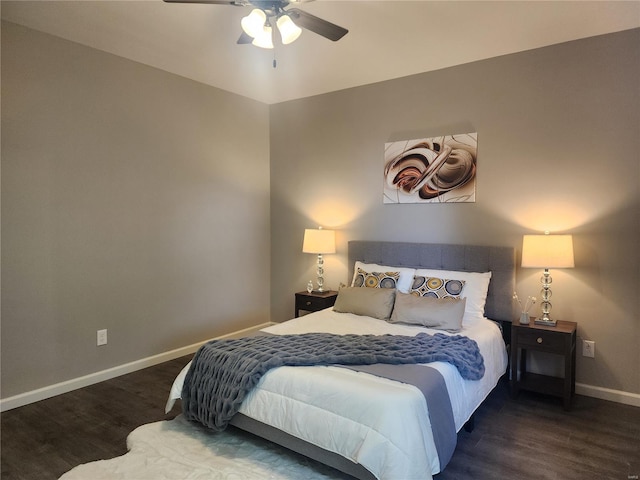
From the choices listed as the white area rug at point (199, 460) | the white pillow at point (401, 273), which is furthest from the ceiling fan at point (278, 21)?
the white area rug at point (199, 460)

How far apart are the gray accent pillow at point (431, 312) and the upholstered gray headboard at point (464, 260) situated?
18.0 inches

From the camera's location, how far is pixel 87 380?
342cm

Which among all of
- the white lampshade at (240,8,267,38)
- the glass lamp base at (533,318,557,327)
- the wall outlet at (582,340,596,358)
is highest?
the white lampshade at (240,8,267,38)

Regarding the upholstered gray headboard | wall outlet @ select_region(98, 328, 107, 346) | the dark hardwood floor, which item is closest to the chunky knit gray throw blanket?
the dark hardwood floor

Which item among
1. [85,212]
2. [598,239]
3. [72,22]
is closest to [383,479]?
[598,239]

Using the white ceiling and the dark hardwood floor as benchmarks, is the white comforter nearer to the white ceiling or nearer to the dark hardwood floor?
the dark hardwood floor

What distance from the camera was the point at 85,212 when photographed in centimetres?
338

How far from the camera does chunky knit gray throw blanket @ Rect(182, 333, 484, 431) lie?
2.31m

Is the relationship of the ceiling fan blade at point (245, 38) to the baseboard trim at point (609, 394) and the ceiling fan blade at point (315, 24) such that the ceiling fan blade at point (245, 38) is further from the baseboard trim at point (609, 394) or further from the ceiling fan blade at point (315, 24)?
the baseboard trim at point (609, 394)

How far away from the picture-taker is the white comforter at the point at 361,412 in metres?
1.83

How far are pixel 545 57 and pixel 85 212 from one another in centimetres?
391

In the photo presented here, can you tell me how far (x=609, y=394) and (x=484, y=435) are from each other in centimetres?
126

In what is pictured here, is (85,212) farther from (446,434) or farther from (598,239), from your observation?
(598,239)

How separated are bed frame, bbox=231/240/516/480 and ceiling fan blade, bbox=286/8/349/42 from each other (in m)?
2.12
